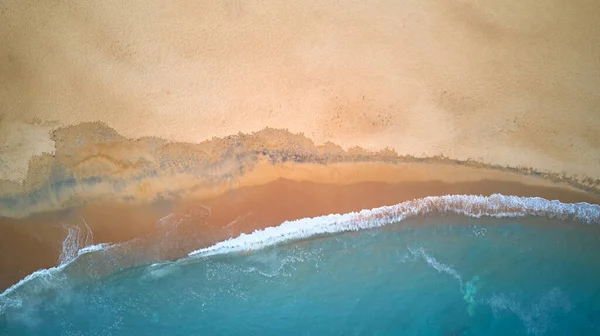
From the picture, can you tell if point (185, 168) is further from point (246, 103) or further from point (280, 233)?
point (280, 233)

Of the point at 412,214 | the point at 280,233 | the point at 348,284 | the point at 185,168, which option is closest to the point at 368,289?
the point at 348,284

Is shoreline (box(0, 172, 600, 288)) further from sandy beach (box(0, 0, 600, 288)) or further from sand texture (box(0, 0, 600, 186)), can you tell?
sand texture (box(0, 0, 600, 186))

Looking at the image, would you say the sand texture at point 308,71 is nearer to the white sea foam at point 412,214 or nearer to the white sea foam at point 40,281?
the white sea foam at point 412,214

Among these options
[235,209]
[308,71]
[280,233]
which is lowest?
[280,233]

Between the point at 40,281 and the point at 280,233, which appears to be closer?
the point at 40,281

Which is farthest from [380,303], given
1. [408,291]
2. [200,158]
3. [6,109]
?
[6,109]

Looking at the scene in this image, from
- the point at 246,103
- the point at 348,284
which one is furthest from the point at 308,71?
the point at 348,284

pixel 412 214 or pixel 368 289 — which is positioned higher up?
pixel 412 214

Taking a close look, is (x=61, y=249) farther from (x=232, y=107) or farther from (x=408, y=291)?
(x=408, y=291)
